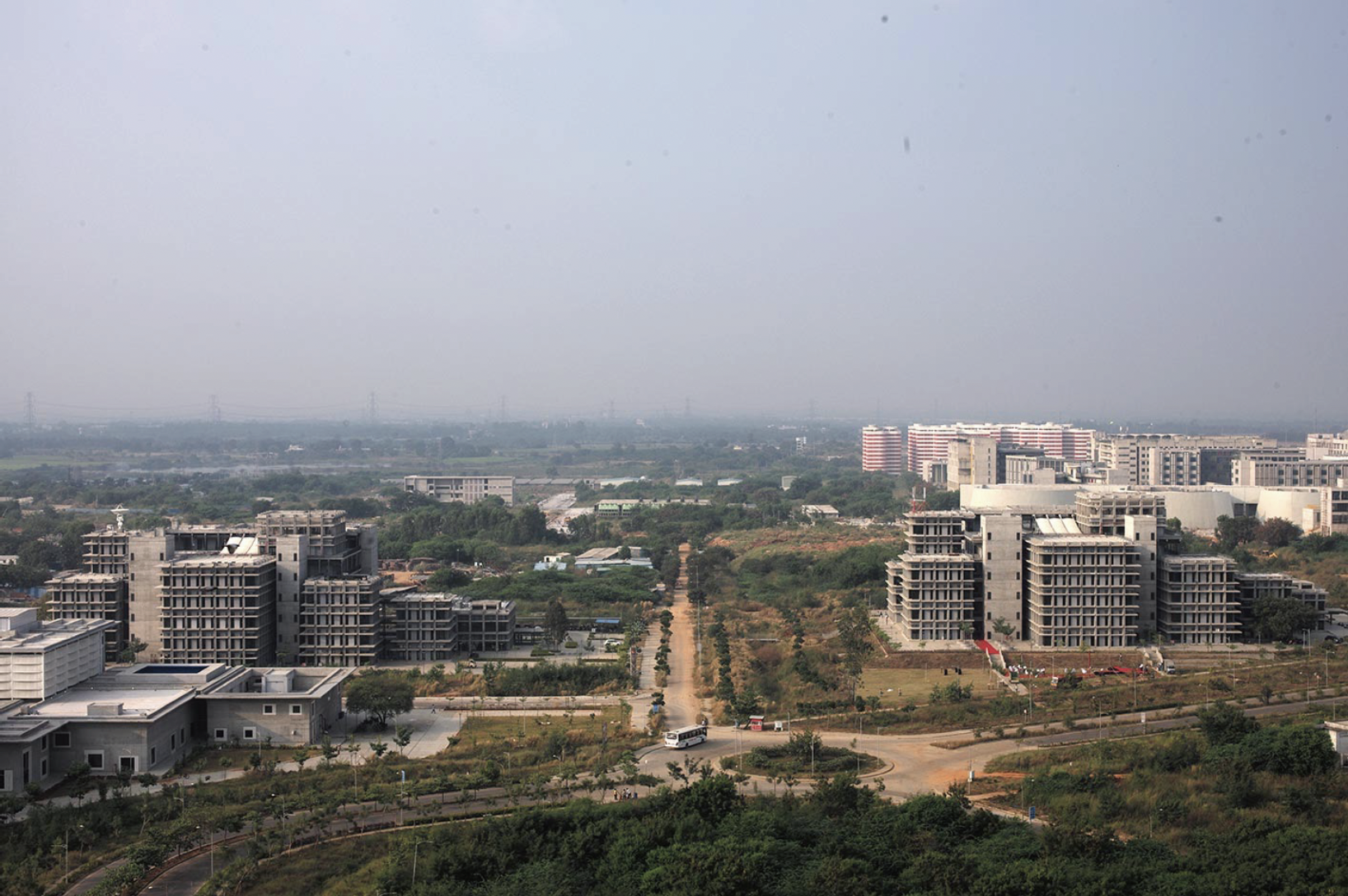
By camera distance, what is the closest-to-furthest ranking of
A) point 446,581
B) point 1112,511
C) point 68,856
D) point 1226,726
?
point 68,856 → point 1226,726 → point 1112,511 → point 446,581

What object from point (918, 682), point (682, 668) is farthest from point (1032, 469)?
point (918, 682)

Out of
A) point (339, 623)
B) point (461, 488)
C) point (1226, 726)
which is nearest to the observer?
point (1226, 726)

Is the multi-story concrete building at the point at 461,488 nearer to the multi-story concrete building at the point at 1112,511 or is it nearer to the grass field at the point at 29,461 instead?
the multi-story concrete building at the point at 1112,511

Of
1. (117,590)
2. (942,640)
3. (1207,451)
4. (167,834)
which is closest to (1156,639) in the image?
(942,640)

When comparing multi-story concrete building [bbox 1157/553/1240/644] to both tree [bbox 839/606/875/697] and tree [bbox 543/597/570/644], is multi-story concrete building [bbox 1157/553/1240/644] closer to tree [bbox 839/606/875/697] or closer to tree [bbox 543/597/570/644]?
tree [bbox 839/606/875/697]

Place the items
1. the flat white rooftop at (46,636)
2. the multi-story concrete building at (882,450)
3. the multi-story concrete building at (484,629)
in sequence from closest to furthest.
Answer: the flat white rooftop at (46,636)
the multi-story concrete building at (484,629)
the multi-story concrete building at (882,450)

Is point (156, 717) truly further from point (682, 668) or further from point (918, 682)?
point (918, 682)

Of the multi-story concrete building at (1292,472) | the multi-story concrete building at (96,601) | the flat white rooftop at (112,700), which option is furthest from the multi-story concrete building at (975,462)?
the flat white rooftop at (112,700)
